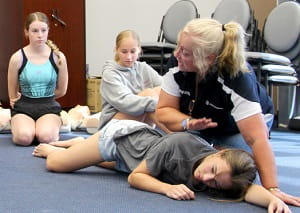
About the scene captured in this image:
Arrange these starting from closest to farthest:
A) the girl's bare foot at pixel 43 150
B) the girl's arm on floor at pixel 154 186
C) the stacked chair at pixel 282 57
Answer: the girl's arm on floor at pixel 154 186 → the girl's bare foot at pixel 43 150 → the stacked chair at pixel 282 57

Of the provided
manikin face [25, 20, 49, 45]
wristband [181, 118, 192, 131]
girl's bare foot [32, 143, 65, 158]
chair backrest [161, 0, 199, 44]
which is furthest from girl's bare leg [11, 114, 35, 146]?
chair backrest [161, 0, 199, 44]

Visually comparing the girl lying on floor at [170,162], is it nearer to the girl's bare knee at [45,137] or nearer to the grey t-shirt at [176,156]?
the grey t-shirt at [176,156]

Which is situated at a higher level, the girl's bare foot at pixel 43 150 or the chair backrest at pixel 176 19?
the chair backrest at pixel 176 19

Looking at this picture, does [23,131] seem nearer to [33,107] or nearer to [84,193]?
[33,107]

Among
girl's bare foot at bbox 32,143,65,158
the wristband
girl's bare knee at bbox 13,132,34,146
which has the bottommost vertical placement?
girl's bare knee at bbox 13,132,34,146

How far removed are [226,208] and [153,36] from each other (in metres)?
3.55

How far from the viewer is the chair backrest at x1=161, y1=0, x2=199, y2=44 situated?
386 cm

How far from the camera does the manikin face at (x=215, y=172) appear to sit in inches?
53.1

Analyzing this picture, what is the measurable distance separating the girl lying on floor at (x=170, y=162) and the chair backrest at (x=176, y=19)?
88.7 inches

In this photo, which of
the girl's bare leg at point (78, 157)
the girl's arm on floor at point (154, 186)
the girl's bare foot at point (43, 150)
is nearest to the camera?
the girl's arm on floor at point (154, 186)

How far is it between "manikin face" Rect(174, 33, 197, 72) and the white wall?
3.29m

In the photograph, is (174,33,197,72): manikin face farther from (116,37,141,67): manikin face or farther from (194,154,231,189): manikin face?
(116,37,141,67): manikin face

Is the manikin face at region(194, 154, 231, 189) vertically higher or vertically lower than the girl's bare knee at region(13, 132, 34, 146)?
higher

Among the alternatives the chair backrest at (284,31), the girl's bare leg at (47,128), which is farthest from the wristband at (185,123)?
the chair backrest at (284,31)
